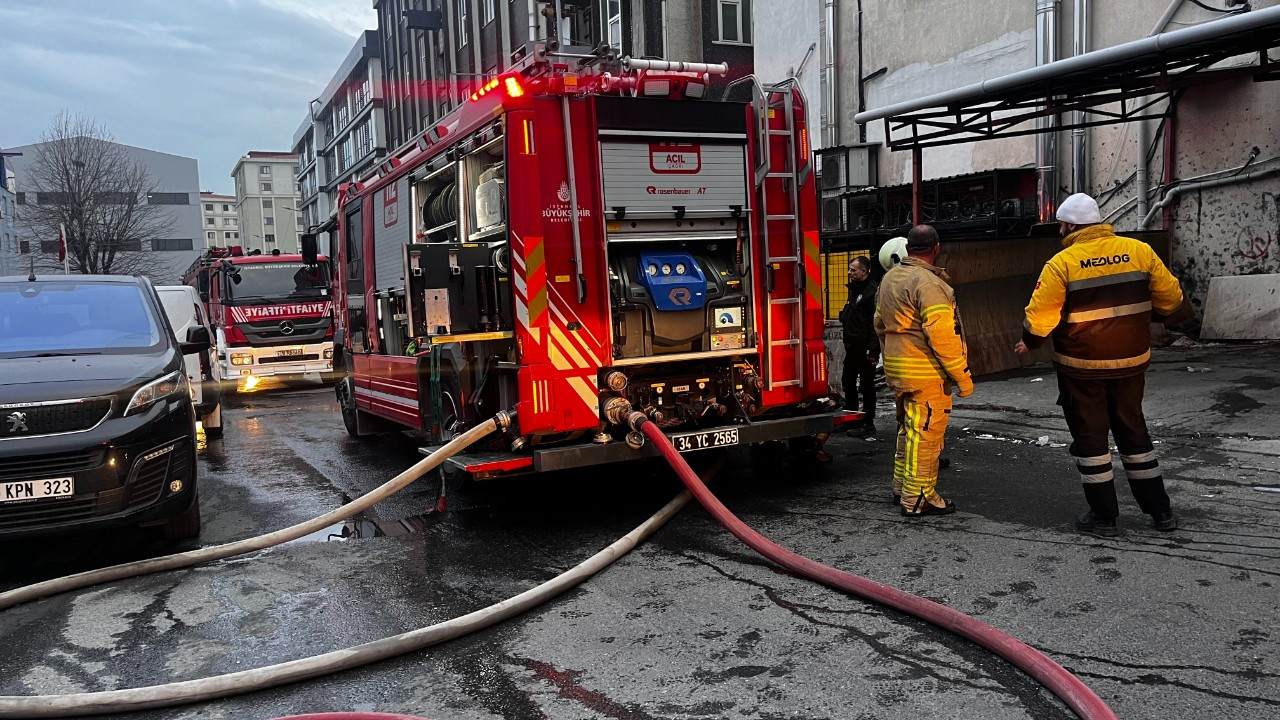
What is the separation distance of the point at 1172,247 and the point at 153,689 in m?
14.3

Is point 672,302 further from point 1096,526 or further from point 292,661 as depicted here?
point 292,661

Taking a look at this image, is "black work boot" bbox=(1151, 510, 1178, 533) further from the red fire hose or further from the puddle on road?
the puddle on road

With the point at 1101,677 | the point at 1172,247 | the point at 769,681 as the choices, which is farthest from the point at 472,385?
the point at 1172,247

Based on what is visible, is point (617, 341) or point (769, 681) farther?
point (617, 341)

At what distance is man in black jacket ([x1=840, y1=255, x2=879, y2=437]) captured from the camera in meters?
8.59

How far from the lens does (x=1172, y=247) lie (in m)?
13.9

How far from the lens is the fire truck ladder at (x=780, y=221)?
6.58 metres

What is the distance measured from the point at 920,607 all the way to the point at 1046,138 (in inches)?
517

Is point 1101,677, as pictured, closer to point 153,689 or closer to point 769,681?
point 769,681

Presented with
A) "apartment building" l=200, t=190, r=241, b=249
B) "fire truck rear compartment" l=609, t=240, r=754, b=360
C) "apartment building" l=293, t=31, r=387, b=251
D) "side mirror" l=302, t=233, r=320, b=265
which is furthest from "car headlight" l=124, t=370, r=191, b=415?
"apartment building" l=200, t=190, r=241, b=249

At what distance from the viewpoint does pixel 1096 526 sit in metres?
5.27

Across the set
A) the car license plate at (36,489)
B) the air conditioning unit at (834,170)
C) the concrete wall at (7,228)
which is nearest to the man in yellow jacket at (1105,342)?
the car license plate at (36,489)

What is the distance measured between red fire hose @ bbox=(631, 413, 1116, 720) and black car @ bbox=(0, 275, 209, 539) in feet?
9.17

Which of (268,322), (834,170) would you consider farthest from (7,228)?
(834,170)
